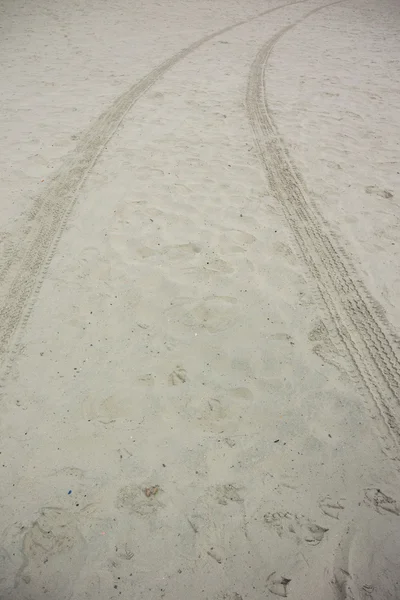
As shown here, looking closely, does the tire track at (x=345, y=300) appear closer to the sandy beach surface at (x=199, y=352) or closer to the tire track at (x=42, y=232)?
the sandy beach surface at (x=199, y=352)

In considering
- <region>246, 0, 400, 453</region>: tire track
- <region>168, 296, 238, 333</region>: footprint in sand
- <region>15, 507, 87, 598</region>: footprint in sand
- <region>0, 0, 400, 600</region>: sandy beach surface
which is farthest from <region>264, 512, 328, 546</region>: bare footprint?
<region>168, 296, 238, 333</region>: footprint in sand

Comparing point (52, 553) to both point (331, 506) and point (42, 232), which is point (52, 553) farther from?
point (42, 232)

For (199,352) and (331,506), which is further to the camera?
(199,352)

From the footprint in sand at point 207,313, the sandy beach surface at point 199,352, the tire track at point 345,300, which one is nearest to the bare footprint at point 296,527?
the sandy beach surface at point 199,352

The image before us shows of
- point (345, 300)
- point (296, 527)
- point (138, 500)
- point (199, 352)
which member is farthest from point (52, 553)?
point (345, 300)

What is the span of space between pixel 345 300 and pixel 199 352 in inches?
55.2

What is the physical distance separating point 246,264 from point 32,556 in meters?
2.73

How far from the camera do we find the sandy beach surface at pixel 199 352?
6.77 feet

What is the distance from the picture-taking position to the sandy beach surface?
2064 millimetres

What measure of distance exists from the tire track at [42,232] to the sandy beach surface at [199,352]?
22 mm

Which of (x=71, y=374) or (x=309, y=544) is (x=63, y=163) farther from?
(x=309, y=544)

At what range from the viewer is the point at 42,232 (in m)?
3.92

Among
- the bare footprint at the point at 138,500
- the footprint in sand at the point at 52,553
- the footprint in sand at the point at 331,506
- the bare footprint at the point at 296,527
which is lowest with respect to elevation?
the footprint in sand at the point at 52,553

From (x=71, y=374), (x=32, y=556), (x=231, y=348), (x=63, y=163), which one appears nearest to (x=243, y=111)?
(x=63, y=163)
